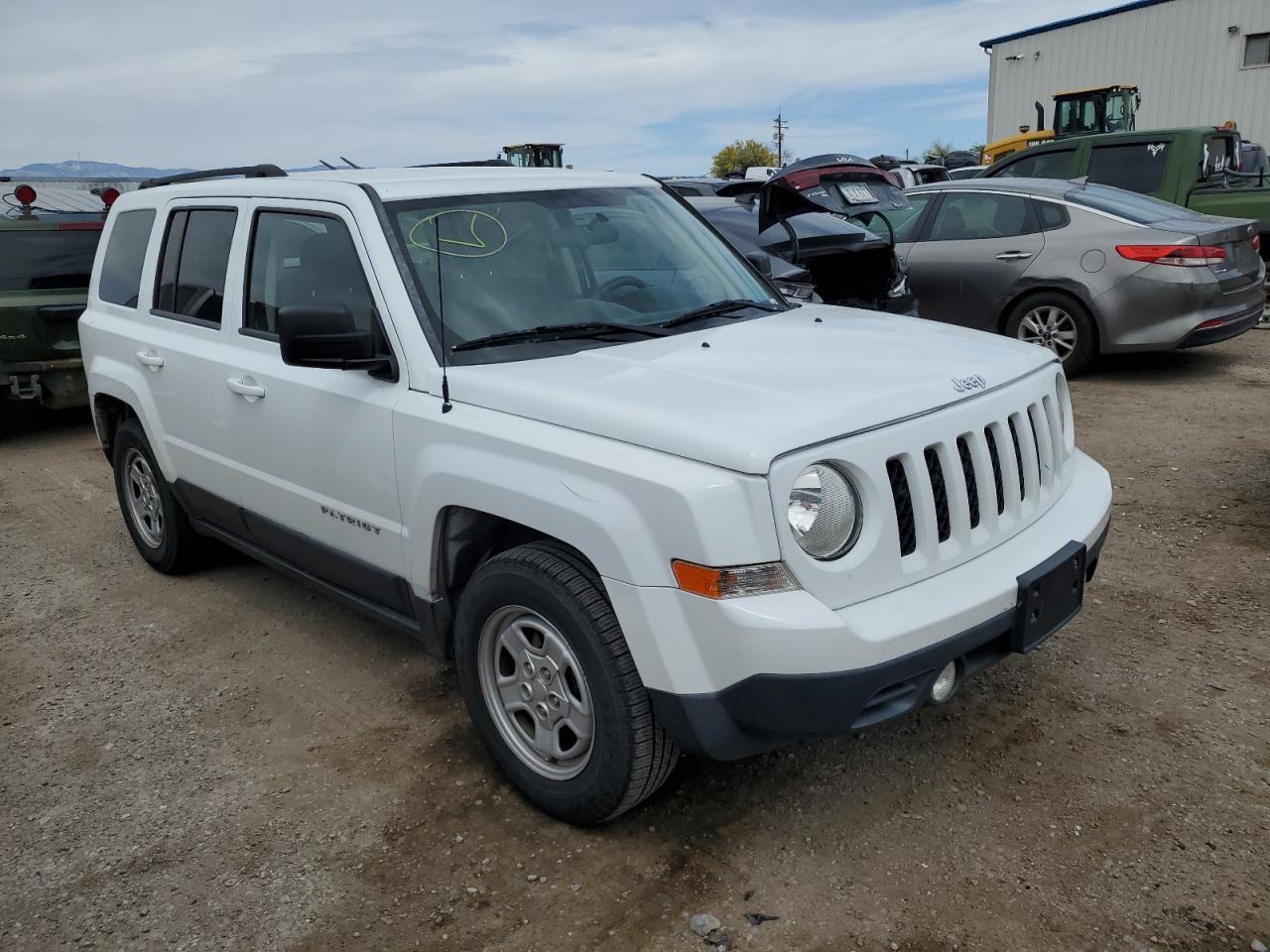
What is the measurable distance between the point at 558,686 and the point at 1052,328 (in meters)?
6.80

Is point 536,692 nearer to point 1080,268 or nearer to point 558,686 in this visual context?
point 558,686

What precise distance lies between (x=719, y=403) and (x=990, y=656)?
3.32 feet

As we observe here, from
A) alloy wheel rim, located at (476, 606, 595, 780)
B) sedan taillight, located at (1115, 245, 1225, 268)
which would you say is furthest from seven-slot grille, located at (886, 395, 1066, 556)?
sedan taillight, located at (1115, 245, 1225, 268)

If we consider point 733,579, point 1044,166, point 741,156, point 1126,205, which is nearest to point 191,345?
point 733,579

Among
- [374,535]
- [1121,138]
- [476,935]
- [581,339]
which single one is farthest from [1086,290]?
[476,935]

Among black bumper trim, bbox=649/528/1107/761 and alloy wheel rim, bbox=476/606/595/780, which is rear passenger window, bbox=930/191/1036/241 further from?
alloy wheel rim, bbox=476/606/595/780

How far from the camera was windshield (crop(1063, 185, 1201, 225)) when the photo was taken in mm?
8219

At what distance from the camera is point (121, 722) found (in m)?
3.96

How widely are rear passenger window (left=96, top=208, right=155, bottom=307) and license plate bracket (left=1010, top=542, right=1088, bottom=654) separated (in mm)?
4102

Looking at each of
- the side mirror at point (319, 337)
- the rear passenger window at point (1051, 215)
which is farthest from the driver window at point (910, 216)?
the side mirror at point (319, 337)

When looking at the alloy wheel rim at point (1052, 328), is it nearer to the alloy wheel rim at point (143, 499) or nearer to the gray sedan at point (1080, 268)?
the gray sedan at point (1080, 268)

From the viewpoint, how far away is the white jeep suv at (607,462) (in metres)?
2.58

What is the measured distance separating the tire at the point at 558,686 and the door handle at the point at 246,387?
134 centimetres

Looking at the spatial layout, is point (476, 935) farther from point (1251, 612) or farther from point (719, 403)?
point (1251, 612)
